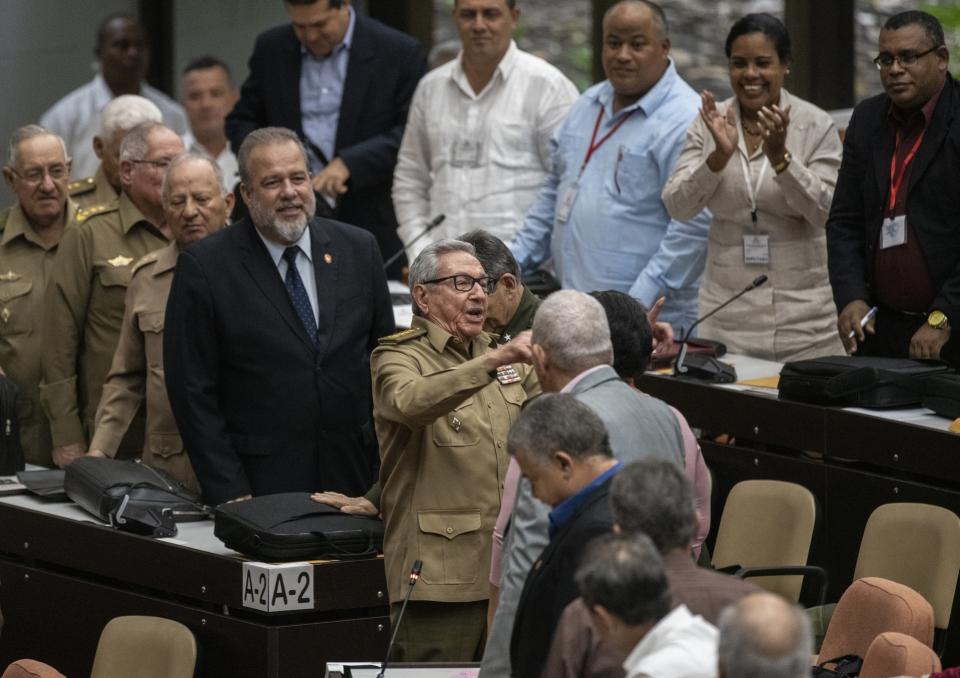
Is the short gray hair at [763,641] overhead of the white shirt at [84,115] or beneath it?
beneath

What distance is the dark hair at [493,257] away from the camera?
15.5 ft

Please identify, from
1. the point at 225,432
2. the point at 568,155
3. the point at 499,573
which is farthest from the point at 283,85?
the point at 499,573

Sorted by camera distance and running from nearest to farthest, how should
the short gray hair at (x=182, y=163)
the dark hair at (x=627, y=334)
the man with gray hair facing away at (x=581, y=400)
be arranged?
1. the man with gray hair facing away at (x=581, y=400)
2. the dark hair at (x=627, y=334)
3. the short gray hair at (x=182, y=163)

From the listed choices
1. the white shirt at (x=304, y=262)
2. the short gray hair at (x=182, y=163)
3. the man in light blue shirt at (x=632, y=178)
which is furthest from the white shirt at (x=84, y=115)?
the white shirt at (x=304, y=262)

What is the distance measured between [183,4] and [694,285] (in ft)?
15.7

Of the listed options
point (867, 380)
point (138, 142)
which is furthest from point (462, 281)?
point (138, 142)

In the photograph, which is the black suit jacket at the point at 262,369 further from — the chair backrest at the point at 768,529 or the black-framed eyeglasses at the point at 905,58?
the black-framed eyeglasses at the point at 905,58

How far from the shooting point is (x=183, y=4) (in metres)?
10.1

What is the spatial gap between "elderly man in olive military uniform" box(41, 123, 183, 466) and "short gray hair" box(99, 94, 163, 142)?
1.86ft

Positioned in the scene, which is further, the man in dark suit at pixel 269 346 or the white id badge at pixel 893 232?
the white id badge at pixel 893 232

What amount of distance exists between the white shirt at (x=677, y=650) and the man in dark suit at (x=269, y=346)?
2.42 m

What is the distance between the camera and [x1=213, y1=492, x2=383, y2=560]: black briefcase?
4559 millimetres

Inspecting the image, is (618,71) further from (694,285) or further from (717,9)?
(717,9)

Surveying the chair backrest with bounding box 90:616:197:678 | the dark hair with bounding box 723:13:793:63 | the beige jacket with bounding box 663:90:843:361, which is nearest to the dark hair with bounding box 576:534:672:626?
the chair backrest with bounding box 90:616:197:678
